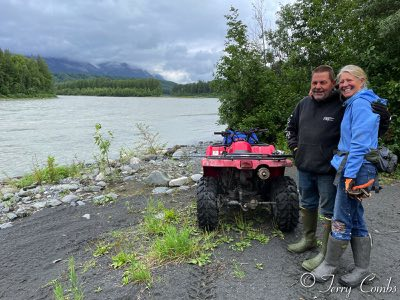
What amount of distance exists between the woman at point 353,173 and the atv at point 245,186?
0.99m

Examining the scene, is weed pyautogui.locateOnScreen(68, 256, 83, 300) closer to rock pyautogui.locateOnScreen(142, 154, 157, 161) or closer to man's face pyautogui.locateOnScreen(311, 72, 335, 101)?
man's face pyautogui.locateOnScreen(311, 72, 335, 101)

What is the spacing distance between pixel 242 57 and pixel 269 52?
4.63 m

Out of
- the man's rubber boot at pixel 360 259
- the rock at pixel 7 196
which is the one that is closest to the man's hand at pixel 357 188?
the man's rubber boot at pixel 360 259

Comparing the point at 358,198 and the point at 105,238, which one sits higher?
the point at 358,198

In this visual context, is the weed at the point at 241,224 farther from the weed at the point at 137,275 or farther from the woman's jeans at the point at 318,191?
the weed at the point at 137,275

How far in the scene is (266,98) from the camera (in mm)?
12156

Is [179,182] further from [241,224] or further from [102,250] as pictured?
[102,250]

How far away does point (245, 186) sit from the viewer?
15.5ft

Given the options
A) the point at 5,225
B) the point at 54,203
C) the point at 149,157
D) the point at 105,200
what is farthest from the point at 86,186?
the point at 149,157

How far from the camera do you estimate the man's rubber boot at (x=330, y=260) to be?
3.34m

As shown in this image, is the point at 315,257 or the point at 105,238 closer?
the point at 315,257

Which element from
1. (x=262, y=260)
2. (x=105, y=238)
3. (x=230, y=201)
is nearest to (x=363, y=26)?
(x=230, y=201)

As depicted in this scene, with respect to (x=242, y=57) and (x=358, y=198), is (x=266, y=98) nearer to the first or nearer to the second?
(x=242, y=57)

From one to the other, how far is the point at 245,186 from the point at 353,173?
6.20 ft
